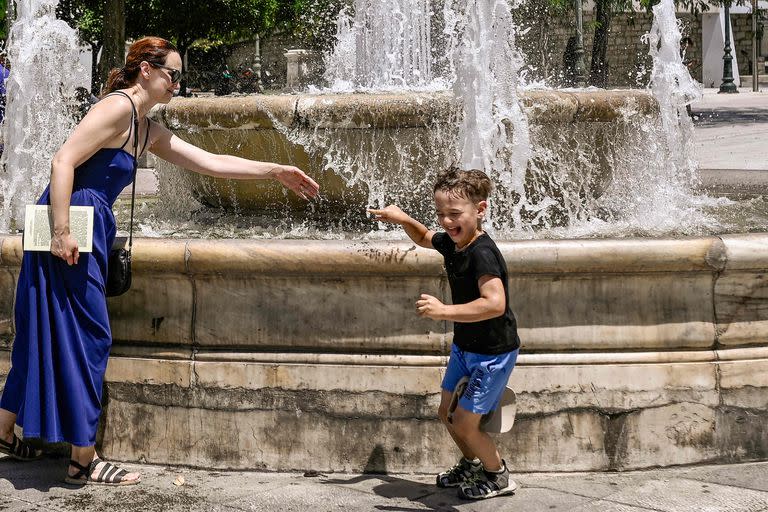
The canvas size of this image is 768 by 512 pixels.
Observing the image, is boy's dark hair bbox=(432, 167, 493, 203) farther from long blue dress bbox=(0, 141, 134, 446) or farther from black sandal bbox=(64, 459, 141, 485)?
black sandal bbox=(64, 459, 141, 485)

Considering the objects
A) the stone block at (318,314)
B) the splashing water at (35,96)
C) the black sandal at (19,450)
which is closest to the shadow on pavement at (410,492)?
the stone block at (318,314)

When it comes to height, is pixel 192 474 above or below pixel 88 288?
below

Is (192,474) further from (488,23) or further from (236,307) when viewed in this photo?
(488,23)

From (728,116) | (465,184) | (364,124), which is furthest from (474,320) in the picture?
(728,116)

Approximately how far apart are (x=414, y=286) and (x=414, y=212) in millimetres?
1951

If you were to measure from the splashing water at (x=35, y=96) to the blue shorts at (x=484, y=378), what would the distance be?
18.1 feet

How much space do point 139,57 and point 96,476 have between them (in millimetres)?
1561

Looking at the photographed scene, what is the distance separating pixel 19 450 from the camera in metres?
4.53

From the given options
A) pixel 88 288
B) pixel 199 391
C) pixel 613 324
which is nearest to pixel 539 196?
pixel 613 324

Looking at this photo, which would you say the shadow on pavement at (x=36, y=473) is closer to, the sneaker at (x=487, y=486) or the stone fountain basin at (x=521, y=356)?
the stone fountain basin at (x=521, y=356)

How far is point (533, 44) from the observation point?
4409 cm

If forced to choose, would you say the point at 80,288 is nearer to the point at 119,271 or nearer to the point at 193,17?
the point at 119,271

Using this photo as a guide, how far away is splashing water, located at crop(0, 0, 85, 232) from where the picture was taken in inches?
364

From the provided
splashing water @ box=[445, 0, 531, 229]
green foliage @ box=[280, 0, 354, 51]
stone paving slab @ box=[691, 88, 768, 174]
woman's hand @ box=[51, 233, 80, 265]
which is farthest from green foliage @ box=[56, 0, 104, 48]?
woman's hand @ box=[51, 233, 80, 265]
